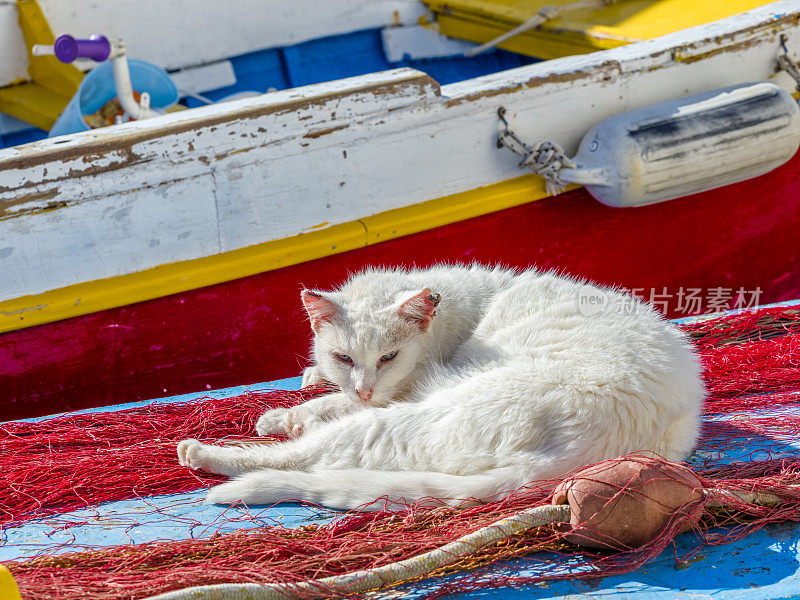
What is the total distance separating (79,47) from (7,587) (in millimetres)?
2703

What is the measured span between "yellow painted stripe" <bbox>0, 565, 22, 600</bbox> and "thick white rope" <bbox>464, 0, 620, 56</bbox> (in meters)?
3.99

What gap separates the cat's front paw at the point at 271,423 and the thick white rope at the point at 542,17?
9.97 ft

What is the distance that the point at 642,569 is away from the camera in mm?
1701

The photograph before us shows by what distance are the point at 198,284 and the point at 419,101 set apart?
1.04 metres

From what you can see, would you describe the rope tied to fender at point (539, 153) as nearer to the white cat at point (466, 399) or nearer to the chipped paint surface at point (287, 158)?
the chipped paint surface at point (287, 158)

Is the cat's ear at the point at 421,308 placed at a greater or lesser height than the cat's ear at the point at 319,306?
lesser

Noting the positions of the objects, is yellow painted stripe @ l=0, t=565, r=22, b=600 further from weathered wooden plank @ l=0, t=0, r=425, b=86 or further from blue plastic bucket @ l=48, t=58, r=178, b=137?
weathered wooden plank @ l=0, t=0, r=425, b=86

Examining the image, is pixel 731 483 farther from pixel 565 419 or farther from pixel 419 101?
pixel 419 101

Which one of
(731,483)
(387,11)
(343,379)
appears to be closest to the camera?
(731,483)

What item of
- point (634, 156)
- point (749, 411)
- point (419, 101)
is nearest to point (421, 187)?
point (419, 101)

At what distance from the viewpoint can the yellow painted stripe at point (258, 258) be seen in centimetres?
284

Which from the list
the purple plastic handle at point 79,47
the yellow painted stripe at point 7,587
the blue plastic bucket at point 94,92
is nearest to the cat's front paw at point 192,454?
the yellow painted stripe at point 7,587

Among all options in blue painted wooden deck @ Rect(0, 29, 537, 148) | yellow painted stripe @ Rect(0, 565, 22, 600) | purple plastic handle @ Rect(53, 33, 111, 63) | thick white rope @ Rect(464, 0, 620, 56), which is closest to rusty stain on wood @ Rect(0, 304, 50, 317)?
purple plastic handle @ Rect(53, 33, 111, 63)

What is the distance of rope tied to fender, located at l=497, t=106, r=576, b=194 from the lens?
336 centimetres
